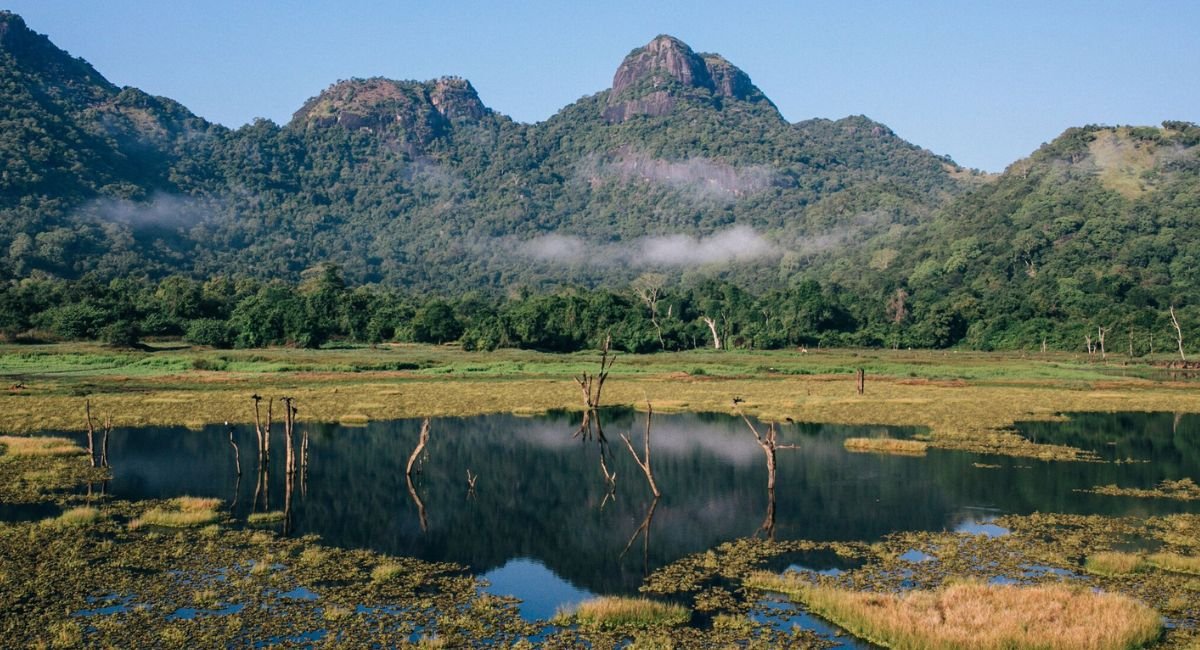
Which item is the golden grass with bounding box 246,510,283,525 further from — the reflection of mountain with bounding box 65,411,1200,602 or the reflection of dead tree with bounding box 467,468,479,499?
the reflection of dead tree with bounding box 467,468,479,499

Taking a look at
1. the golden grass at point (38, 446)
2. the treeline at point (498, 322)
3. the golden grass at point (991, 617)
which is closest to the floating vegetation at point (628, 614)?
the golden grass at point (991, 617)

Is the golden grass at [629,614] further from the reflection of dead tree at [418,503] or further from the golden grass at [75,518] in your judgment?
the golden grass at [75,518]

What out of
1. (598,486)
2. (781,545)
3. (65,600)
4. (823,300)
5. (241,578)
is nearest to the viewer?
(65,600)

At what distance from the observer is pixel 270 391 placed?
76.1m

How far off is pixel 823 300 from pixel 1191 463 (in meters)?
126

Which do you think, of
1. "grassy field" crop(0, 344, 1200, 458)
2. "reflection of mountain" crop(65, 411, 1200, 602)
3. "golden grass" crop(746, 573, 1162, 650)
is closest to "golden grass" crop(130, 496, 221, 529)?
"reflection of mountain" crop(65, 411, 1200, 602)

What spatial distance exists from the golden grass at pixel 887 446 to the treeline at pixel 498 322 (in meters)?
75.9

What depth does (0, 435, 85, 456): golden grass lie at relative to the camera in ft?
143

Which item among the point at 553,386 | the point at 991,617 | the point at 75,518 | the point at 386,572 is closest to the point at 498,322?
the point at 553,386

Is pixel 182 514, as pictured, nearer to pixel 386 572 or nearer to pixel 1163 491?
pixel 386 572

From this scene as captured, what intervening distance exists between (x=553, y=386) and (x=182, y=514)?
186 ft

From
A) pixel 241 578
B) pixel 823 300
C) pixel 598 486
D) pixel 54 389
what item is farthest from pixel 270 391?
pixel 823 300

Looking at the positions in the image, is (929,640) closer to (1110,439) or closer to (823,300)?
(1110,439)

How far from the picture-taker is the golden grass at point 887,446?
4828cm
